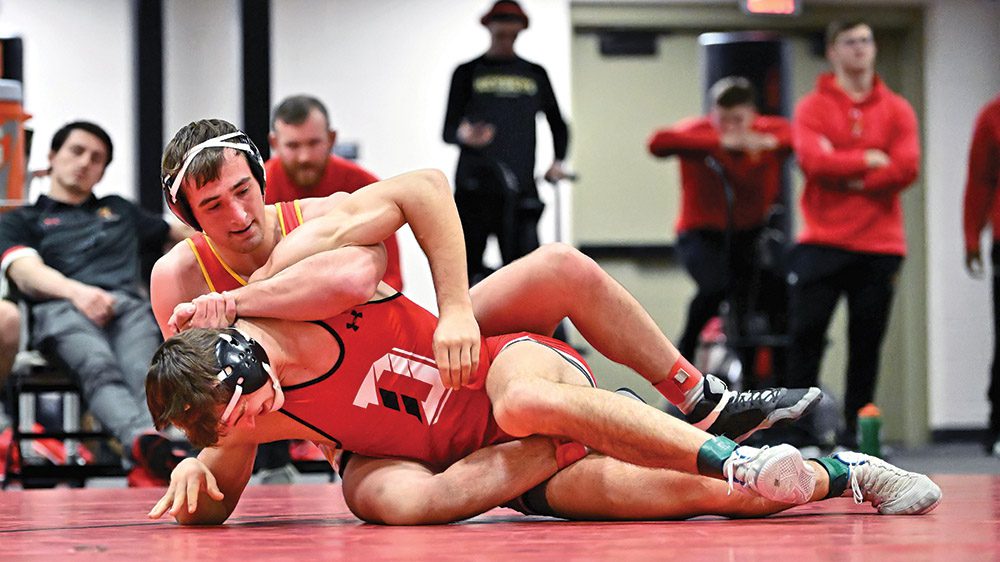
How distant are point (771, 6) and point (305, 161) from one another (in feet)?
11.3

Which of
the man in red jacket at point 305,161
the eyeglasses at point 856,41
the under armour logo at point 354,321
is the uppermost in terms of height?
the eyeglasses at point 856,41

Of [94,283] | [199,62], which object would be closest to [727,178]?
[94,283]

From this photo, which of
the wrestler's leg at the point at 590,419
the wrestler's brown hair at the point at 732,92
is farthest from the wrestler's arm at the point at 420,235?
the wrestler's brown hair at the point at 732,92

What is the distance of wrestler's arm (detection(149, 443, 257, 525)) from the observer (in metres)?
2.54

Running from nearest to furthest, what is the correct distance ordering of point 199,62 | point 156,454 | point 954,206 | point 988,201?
point 156,454 → point 988,201 → point 199,62 → point 954,206

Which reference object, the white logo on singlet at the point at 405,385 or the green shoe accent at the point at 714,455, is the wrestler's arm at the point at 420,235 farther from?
the green shoe accent at the point at 714,455

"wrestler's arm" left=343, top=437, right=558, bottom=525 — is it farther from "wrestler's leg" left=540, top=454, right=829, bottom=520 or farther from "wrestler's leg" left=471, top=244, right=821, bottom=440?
"wrestler's leg" left=471, top=244, right=821, bottom=440

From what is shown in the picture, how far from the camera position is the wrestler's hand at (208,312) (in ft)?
7.89

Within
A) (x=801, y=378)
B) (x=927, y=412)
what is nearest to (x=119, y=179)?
(x=801, y=378)

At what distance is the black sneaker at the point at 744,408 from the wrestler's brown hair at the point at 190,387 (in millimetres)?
1009

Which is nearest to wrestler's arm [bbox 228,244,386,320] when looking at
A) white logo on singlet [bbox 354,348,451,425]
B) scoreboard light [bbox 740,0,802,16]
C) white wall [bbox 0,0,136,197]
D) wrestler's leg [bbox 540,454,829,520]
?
white logo on singlet [bbox 354,348,451,425]

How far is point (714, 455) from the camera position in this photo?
7.43 ft

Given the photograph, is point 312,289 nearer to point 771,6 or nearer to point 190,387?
point 190,387

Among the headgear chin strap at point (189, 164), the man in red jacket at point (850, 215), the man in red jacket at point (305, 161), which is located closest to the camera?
the headgear chin strap at point (189, 164)
